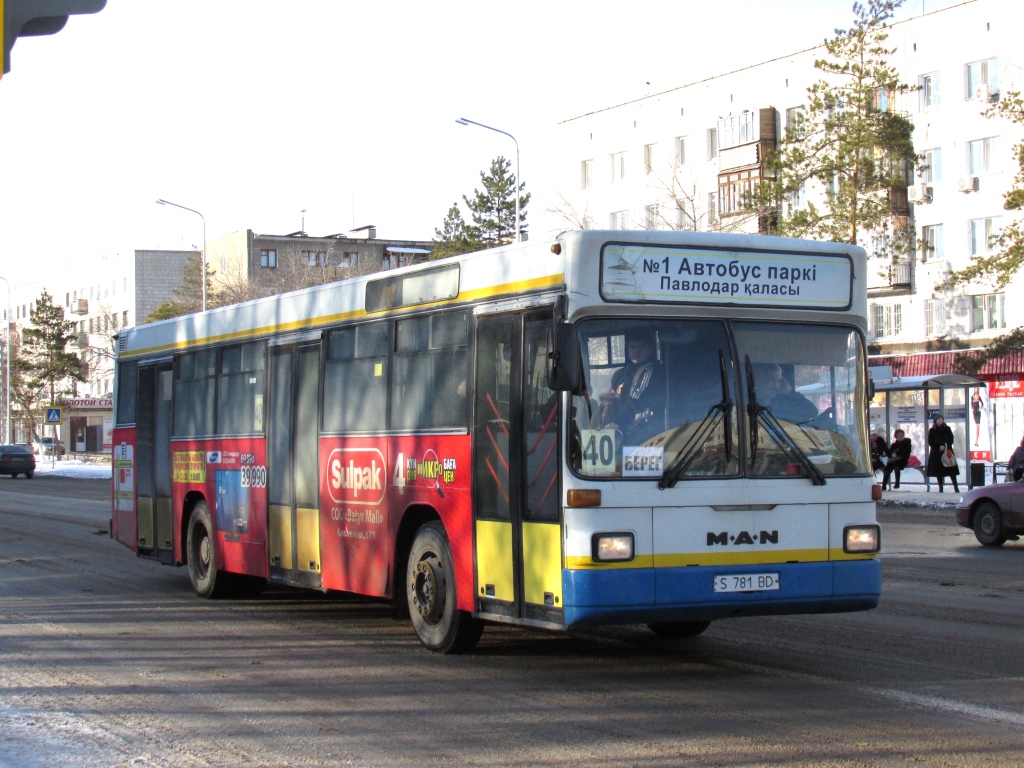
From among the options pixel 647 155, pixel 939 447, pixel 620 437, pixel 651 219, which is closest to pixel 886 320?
pixel 651 219

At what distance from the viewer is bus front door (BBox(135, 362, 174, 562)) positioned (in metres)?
15.2

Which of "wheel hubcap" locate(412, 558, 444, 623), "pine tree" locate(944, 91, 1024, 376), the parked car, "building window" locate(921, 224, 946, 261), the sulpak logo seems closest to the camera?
"wheel hubcap" locate(412, 558, 444, 623)

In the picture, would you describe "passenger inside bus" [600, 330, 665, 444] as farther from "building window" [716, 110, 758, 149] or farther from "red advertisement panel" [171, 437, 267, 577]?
"building window" [716, 110, 758, 149]

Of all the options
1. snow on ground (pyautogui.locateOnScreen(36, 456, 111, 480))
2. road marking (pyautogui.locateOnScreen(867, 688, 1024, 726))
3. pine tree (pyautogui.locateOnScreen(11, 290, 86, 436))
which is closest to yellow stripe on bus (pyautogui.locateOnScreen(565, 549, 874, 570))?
road marking (pyautogui.locateOnScreen(867, 688, 1024, 726))

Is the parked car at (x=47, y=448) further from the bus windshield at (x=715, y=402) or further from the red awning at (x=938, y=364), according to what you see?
the bus windshield at (x=715, y=402)

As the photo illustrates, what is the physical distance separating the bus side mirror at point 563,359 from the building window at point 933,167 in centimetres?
4842

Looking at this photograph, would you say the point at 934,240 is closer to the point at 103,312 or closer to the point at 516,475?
the point at 516,475

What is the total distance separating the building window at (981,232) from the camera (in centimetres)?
5225

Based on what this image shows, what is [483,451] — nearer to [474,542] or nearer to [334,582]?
[474,542]

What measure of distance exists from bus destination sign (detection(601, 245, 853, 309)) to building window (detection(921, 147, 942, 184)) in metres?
47.0

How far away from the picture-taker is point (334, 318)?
1166cm

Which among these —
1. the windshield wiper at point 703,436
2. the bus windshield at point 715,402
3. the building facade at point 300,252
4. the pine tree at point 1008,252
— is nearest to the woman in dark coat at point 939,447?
the pine tree at point 1008,252

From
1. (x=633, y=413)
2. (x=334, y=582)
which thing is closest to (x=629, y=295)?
(x=633, y=413)

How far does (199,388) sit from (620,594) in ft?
23.8
